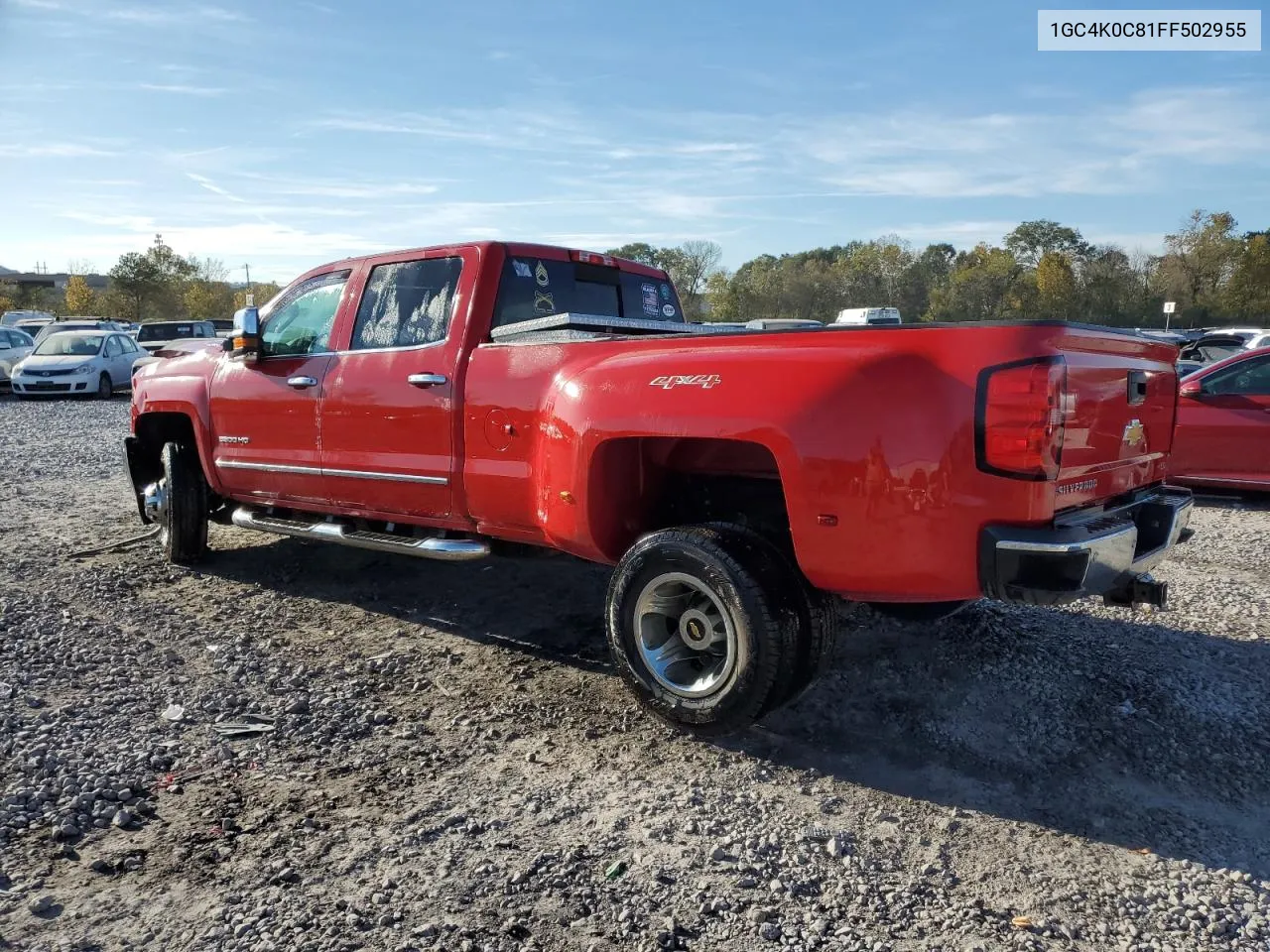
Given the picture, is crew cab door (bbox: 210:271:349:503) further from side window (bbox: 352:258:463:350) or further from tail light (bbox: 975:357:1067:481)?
tail light (bbox: 975:357:1067:481)

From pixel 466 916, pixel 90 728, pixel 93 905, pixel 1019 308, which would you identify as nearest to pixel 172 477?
pixel 90 728

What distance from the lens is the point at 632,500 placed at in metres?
4.06

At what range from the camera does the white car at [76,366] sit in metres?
19.9

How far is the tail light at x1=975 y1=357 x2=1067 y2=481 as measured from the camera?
2859 mm

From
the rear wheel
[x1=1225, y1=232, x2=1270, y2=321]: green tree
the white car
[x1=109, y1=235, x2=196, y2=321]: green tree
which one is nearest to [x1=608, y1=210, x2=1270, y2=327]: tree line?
[x1=1225, y1=232, x2=1270, y2=321]: green tree

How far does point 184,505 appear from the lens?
20.3 feet

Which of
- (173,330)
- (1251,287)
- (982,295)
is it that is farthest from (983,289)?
(173,330)

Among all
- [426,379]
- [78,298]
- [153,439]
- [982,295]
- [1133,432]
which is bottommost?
[153,439]

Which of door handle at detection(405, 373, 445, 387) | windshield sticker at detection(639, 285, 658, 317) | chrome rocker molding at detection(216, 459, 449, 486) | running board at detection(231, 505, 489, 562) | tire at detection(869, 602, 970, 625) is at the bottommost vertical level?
tire at detection(869, 602, 970, 625)

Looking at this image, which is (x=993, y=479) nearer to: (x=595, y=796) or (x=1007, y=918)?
(x=1007, y=918)

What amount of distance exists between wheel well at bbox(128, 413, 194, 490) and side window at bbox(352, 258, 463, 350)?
6.92ft

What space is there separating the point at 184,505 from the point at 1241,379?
28.0 feet

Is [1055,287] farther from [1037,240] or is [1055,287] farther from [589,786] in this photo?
[589,786]

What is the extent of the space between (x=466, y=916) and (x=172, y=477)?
458 cm
